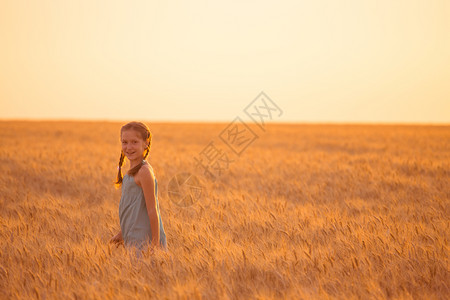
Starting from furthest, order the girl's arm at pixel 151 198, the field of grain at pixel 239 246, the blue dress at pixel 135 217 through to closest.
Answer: the blue dress at pixel 135 217 → the girl's arm at pixel 151 198 → the field of grain at pixel 239 246

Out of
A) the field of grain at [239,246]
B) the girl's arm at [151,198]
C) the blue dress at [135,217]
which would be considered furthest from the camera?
the blue dress at [135,217]

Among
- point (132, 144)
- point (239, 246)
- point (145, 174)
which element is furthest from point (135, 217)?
point (239, 246)

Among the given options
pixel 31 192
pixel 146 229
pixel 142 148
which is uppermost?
pixel 142 148

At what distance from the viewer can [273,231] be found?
298 centimetres

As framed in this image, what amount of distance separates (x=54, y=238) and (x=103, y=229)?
1.45ft

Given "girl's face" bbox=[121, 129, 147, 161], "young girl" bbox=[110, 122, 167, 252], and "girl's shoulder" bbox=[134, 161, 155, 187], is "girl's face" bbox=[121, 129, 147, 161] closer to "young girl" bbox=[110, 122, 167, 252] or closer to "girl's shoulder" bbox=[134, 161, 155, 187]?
"young girl" bbox=[110, 122, 167, 252]

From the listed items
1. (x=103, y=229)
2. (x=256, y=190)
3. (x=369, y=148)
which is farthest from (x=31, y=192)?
(x=369, y=148)

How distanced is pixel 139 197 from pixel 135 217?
145 mm

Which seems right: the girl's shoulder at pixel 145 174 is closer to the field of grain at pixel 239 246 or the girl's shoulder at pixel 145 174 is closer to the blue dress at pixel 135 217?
the blue dress at pixel 135 217

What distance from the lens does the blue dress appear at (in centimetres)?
239

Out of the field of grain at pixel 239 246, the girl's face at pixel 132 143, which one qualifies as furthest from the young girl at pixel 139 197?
the field of grain at pixel 239 246

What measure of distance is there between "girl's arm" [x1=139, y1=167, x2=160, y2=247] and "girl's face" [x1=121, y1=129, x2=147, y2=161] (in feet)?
0.41

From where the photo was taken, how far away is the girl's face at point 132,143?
2285mm

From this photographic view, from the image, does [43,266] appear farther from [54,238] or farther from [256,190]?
[256,190]
